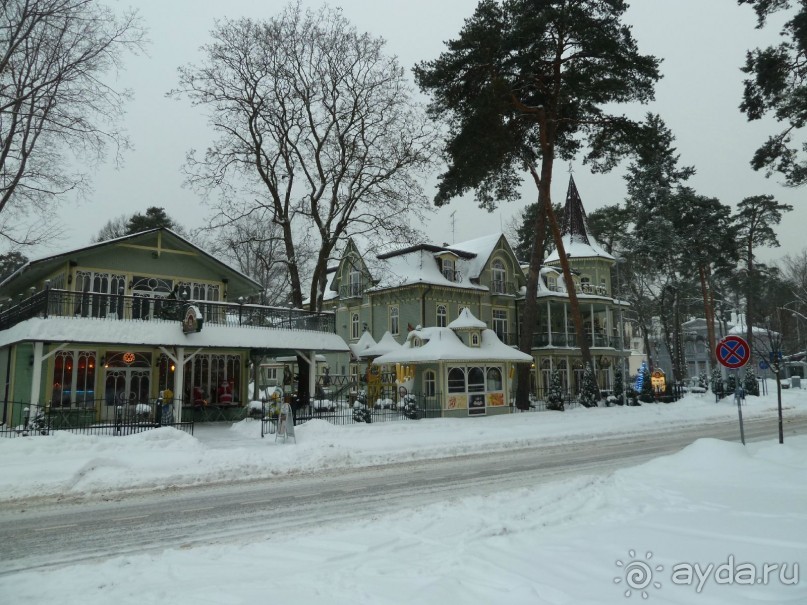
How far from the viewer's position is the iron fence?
18.2 meters

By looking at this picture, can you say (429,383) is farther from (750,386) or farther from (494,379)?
(750,386)

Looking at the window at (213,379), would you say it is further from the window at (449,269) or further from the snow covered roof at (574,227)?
the snow covered roof at (574,227)

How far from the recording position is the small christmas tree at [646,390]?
1451 inches

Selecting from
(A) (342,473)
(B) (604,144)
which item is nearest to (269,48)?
(B) (604,144)

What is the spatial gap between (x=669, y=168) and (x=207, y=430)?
44127 mm

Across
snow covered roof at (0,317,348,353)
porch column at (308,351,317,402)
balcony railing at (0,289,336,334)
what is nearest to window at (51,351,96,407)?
snow covered roof at (0,317,348,353)

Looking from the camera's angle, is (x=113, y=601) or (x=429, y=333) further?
(x=429, y=333)

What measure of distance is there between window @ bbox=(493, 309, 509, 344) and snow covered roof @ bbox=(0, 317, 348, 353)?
1848 cm

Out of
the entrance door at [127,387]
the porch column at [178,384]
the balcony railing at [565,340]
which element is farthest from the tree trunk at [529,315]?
the entrance door at [127,387]

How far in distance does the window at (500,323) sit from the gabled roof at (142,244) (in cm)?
1922

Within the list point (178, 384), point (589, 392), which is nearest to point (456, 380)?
point (589, 392)

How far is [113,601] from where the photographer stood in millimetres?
5453

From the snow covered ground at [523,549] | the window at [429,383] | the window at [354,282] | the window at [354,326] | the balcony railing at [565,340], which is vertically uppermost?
the window at [354,282]

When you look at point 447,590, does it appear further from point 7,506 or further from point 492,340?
point 492,340
